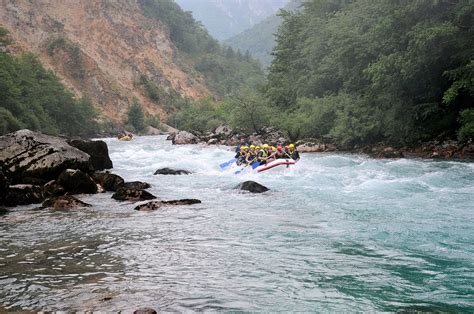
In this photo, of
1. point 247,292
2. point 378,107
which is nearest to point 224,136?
point 378,107

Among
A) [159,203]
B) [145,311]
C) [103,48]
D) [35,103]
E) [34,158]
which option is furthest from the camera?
[103,48]

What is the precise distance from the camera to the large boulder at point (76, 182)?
43.0ft

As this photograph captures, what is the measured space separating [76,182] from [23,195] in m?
1.78

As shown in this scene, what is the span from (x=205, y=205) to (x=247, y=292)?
6094mm

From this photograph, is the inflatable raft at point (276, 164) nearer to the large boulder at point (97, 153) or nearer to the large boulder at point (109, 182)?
the large boulder at point (109, 182)

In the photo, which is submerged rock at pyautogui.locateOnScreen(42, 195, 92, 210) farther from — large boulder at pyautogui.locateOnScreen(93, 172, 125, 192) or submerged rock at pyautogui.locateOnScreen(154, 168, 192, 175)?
submerged rock at pyautogui.locateOnScreen(154, 168, 192, 175)

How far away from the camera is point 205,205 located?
11.4 metres

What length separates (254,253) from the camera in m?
7.03

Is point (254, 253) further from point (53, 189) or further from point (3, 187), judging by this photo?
point (53, 189)

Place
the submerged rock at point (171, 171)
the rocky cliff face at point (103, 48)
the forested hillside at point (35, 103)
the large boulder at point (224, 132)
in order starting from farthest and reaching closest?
the rocky cliff face at point (103, 48), the large boulder at point (224, 132), the forested hillside at point (35, 103), the submerged rock at point (171, 171)

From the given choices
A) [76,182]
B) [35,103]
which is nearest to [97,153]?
[76,182]

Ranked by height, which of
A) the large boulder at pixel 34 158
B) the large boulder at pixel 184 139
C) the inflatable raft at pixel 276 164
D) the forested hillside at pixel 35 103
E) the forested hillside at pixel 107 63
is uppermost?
the forested hillside at pixel 107 63

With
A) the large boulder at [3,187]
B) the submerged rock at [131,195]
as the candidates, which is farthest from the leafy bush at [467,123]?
the large boulder at [3,187]

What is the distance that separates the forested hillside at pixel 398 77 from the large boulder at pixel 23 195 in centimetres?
1393
